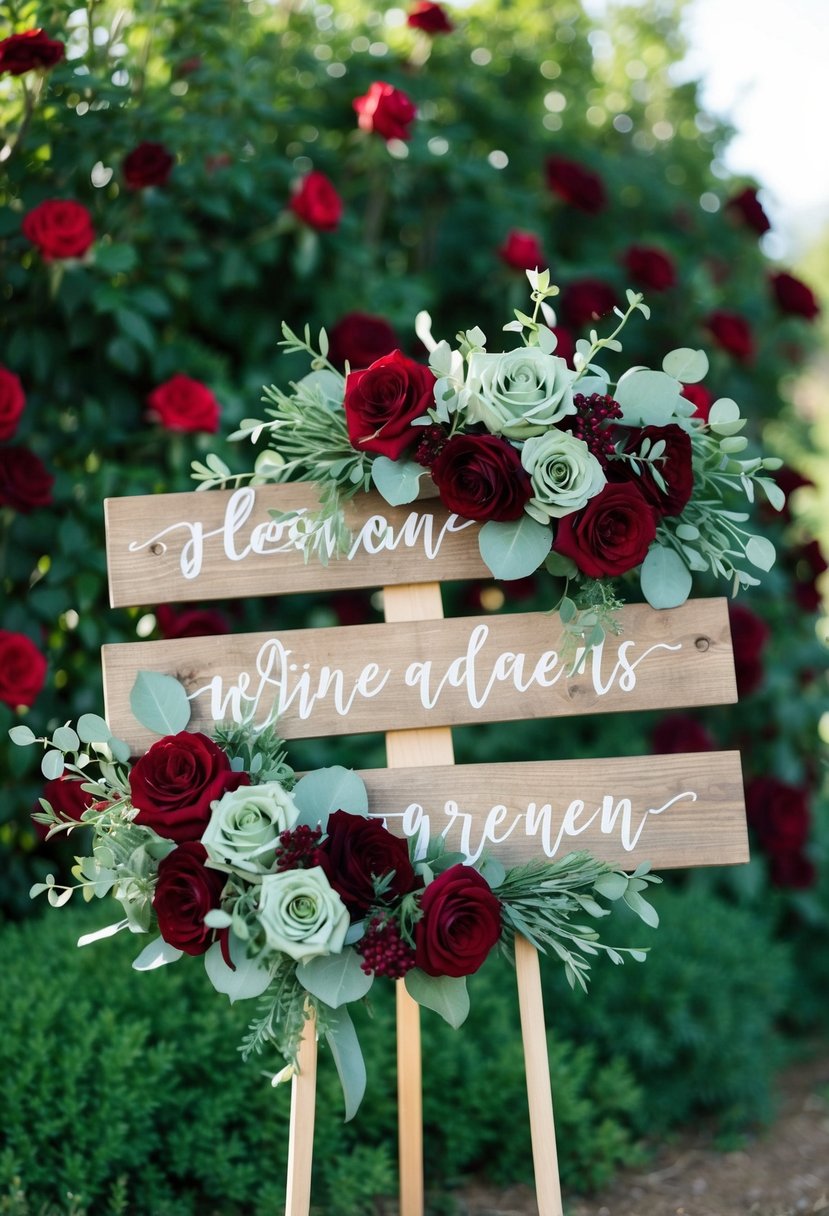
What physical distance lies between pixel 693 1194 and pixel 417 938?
119cm

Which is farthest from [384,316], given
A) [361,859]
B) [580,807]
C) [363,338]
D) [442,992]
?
[442,992]

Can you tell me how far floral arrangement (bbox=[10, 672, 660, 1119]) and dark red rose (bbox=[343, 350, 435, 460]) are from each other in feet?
1.60

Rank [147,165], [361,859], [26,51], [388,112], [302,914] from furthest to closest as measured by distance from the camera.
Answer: [388,112] → [147,165] → [26,51] → [361,859] → [302,914]

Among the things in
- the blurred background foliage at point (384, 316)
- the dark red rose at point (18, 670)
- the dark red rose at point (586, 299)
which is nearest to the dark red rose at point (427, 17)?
the blurred background foliage at point (384, 316)

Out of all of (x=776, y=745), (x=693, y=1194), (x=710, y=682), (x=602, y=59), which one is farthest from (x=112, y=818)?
(x=602, y=59)

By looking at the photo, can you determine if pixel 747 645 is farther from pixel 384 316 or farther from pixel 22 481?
pixel 22 481

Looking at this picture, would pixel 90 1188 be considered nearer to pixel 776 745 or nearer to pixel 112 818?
pixel 112 818

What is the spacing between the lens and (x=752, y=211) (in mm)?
3258

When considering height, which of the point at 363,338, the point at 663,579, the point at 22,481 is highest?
the point at 363,338

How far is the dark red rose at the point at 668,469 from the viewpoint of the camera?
1.58m

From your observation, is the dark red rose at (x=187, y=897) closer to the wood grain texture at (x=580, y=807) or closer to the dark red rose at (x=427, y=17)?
the wood grain texture at (x=580, y=807)

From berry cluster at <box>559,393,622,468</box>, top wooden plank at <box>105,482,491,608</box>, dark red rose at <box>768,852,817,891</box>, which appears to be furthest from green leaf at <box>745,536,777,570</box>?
dark red rose at <box>768,852,817,891</box>

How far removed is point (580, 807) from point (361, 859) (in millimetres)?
370

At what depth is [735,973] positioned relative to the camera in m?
2.55
